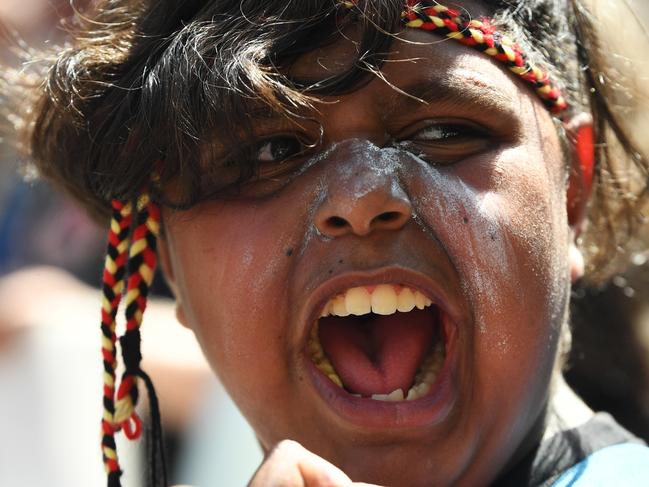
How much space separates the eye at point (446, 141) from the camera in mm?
2012

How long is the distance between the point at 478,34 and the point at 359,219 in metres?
0.49

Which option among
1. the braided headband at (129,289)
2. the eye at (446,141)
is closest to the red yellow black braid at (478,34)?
the braided headband at (129,289)

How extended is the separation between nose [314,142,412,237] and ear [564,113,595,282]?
55 centimetres


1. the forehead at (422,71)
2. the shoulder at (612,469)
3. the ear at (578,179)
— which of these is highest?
the forehead at (422,71)

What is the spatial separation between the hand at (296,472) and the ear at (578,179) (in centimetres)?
88

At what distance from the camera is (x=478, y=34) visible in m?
2.06

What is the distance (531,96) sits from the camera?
2.16 meters

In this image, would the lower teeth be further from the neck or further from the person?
the neck

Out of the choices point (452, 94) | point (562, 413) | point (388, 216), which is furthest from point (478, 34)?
point (562, 413)

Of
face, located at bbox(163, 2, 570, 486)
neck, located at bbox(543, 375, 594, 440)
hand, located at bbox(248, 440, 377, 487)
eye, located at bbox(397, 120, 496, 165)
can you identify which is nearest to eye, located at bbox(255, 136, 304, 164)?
face, located at bbox(163, 2, 570, 486)

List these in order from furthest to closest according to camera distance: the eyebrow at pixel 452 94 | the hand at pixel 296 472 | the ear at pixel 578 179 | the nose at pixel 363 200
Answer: the ear at pixel 578 179 → the eyebrow at pixel 452 94 → the nose at pixel 363 200 → the hand at pixel 296 472

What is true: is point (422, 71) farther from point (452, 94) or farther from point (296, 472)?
point (296, 472)

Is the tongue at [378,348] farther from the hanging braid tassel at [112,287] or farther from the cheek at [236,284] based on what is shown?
the hanging braid tassel at [112,287]

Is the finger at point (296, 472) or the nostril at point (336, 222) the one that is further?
the nostril at point (336, 222)
